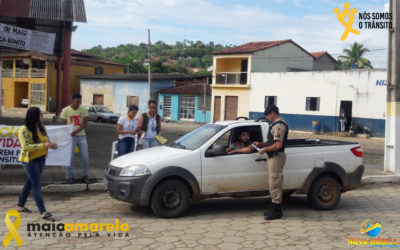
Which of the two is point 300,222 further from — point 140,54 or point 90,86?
point 140,54

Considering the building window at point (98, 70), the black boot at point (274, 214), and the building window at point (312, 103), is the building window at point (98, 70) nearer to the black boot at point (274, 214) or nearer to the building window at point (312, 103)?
the building window at point (312, 103)

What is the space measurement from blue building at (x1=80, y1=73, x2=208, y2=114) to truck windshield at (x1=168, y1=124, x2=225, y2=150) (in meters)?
35.5

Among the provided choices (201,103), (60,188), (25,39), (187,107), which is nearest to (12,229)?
(60,188)

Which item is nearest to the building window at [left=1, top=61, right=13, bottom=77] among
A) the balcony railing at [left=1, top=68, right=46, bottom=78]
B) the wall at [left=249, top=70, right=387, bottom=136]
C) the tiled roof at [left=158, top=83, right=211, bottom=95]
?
the balcony railing at [left=1, top=68, right=46, bottom=78]

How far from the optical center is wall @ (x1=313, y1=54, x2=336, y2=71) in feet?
138

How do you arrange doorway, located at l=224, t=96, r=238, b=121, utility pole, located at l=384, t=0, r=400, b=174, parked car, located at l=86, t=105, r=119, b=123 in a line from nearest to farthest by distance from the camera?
utility pole, located at l=384, t=0, r=400, b=174 → parked car, located at l=86, t=105, r=119, b=123 → doorway, located at l=224, t=96, r=238, b=121

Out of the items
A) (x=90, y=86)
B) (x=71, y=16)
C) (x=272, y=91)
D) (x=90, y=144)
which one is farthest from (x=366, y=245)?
(x=90, y=86)

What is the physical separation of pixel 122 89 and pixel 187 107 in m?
8.73

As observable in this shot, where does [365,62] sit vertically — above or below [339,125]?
above

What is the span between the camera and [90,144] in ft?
49.4

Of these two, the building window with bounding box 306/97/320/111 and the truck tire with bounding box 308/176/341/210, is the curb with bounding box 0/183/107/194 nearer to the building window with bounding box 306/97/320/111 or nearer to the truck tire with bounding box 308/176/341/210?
the truck tire with bounding box 308/176/341/210

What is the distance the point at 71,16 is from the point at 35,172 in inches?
385

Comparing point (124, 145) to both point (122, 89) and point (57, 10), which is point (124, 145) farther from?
point (122, 89)

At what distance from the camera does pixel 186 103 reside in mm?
40625
